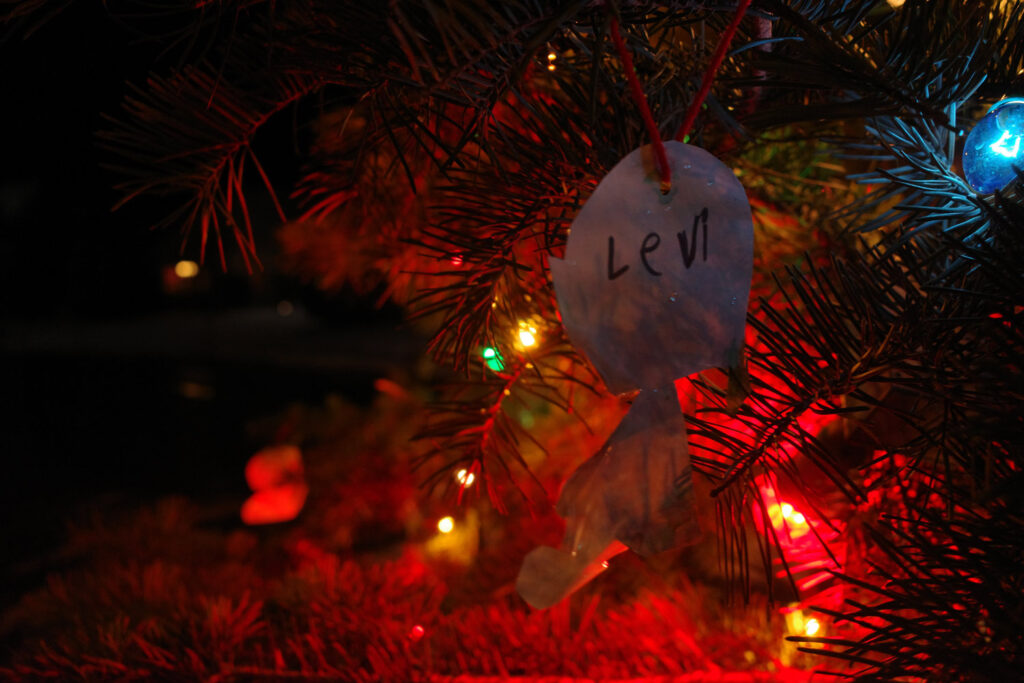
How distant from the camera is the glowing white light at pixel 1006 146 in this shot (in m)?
0.20

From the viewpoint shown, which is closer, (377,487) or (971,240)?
(971,240)

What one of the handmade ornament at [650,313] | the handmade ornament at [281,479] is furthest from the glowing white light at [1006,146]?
the handmade ornament at [281,479]

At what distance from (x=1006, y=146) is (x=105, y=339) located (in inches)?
104

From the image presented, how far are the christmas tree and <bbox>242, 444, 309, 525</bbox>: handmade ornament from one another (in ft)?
0.98

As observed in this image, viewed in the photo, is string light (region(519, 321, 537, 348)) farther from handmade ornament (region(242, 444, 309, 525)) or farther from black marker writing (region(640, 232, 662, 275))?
handmade ornament (region(242, 444, 309, 525))

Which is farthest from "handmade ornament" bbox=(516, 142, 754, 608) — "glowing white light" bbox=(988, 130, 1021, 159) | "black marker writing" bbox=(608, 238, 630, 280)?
"glowing white light" bbox=(988, 130, 1021, 159)

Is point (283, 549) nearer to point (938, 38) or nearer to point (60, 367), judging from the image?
point (938, 38)

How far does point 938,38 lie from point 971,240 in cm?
6

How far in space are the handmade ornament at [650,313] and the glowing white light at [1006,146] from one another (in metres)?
0.10

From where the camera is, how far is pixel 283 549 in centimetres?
56

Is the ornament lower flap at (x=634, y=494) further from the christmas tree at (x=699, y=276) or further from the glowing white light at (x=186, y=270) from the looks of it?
the glowing white light at (x=186, y=270)

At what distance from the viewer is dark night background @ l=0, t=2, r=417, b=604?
14.4 inches

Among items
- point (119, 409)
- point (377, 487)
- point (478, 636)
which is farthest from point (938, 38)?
point (119, 409)

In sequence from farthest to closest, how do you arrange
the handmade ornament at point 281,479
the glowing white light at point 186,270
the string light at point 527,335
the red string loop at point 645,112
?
the glowing white light at point 186,270, the handmade ornament at point 281,479, the string light at point 527,335, the red string loop at point 645,112
